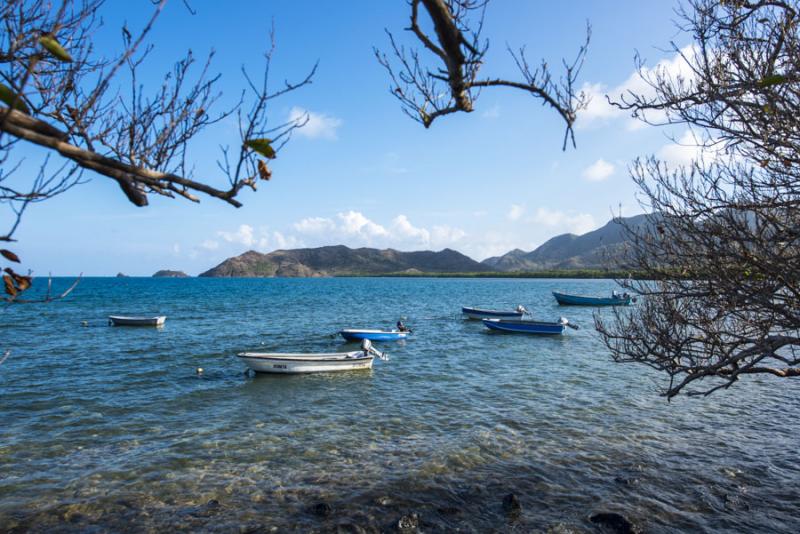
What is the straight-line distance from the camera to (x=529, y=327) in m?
36.8

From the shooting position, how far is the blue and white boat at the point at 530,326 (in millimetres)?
35941

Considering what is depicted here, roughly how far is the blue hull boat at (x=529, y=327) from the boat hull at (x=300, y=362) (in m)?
17.7

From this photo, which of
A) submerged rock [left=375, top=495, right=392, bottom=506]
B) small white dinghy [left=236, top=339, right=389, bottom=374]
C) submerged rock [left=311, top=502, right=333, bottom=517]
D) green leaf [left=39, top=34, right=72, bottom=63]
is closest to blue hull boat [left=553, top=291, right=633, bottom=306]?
small white dinghy [left=236, top=339, right=389, bottom=374]

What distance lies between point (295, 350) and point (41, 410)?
1518 cm

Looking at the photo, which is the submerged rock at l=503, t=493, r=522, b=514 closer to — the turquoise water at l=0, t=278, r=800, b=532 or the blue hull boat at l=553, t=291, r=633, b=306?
the turquoise water at l=0, t=278, r=800, b=532

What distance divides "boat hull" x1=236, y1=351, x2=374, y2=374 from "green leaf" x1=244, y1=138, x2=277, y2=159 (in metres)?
20.4

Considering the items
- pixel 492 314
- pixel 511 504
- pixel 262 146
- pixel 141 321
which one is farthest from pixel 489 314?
pixel 262 146

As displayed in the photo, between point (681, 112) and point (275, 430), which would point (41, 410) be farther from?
point (681, 112)

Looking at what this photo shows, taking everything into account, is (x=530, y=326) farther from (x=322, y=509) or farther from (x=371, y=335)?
(x=322, y=509)

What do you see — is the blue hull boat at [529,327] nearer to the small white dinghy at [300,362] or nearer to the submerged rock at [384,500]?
the small white dinghy at [300,362]

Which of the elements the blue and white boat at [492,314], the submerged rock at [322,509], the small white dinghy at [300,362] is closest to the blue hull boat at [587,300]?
the blue and white boat at [492,314]

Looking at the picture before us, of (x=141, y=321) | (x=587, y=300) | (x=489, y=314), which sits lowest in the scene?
(x=587, y=300)

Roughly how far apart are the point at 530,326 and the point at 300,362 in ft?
68.2

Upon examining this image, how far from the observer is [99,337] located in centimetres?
3559
